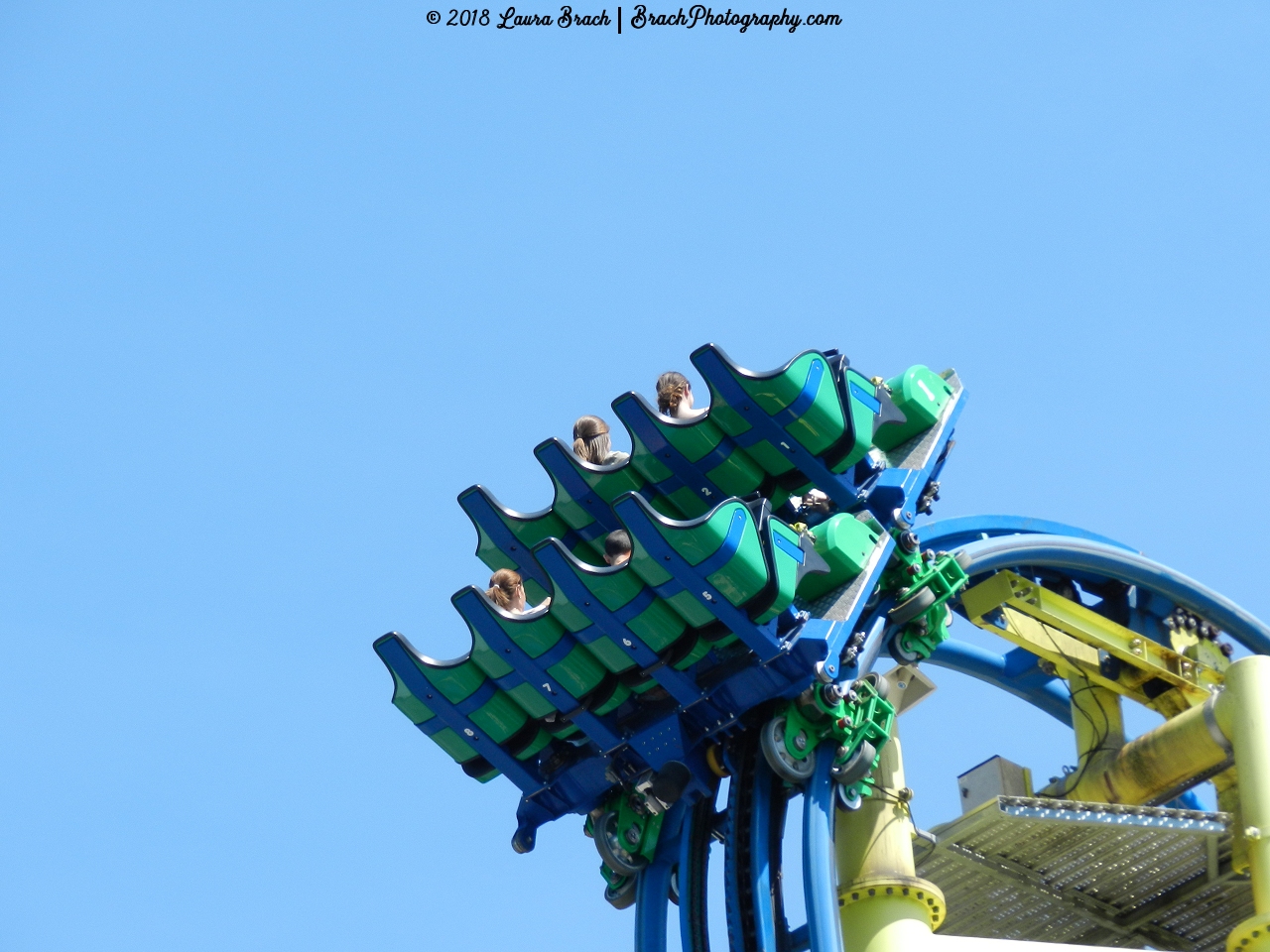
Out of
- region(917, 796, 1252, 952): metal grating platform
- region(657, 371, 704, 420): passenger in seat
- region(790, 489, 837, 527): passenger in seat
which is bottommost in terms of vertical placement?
region(917, 796, 1252, 952): metal grating platform

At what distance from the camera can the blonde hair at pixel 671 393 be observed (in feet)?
63.2

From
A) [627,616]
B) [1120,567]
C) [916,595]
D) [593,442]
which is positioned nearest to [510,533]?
[593,442]

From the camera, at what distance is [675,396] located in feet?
63.3

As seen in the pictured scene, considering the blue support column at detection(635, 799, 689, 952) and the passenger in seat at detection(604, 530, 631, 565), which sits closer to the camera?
the passenger in seat at detection(604, 530, 631, 565)

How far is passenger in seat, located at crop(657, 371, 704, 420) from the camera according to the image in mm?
19250

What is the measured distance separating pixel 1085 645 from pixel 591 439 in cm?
554

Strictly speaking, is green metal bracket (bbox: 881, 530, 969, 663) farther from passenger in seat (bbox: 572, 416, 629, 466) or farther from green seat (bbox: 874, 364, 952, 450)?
passenger in seat (bbox: 572, 416, 629, 466)

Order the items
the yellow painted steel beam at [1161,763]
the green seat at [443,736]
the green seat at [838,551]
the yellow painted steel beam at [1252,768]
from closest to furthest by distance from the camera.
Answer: the green seat at [838,551] → the green seat at [443,736] → the yellow painted steel beam at [1252,768] → the yellow painted steel beam at [1161,763]

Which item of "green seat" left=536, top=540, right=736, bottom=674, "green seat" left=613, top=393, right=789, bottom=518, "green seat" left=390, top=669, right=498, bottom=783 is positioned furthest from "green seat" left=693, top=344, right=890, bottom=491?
"green seat" left=390, top=669, right=498, bottom=783

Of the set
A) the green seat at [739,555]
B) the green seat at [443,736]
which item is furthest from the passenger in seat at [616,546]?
the green seat at [443,736]

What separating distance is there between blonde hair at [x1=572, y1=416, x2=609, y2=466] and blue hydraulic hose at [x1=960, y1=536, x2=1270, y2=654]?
3.13 meters

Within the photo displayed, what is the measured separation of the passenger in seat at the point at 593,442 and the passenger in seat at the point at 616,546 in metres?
1.46

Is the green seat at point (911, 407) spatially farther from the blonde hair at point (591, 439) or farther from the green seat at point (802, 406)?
the blonde hair at point (591, 439)

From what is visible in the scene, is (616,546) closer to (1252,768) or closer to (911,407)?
(911,407)
